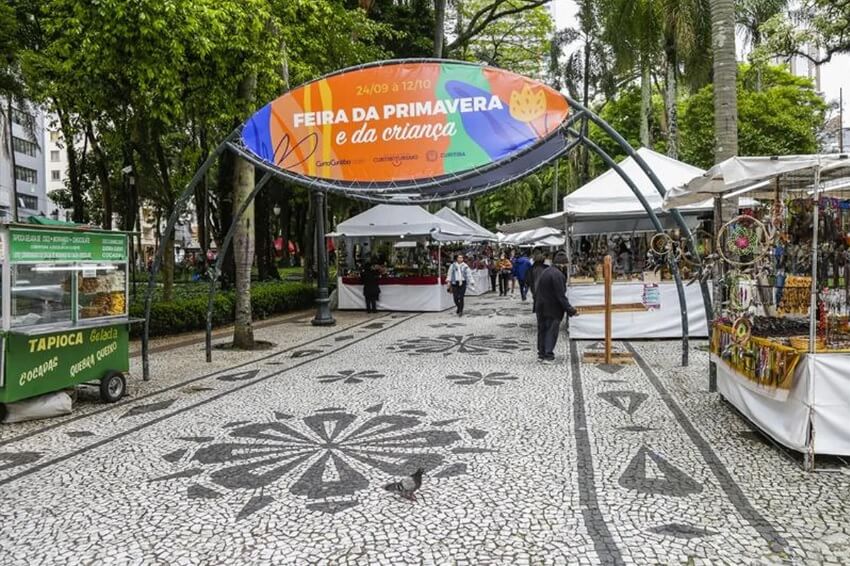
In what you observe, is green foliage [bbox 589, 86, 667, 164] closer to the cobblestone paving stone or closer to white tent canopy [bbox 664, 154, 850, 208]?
the cobblestone paving stone

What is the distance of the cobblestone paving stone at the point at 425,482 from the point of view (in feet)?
12.1

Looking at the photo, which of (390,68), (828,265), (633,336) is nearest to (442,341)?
(633,336)

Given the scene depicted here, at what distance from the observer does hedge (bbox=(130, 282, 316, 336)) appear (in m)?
13.6

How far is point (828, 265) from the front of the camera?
5.77 m

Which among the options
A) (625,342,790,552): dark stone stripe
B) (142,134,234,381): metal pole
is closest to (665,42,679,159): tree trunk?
(625,342,790,552): dark stone stripe

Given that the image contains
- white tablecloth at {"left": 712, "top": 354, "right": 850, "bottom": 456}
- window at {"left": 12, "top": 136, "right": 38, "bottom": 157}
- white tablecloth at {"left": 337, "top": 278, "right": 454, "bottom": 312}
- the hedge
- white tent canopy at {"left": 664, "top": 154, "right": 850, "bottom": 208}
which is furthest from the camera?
window at {"left": 12, "top": 136, "right": 38, "bottom": 157}

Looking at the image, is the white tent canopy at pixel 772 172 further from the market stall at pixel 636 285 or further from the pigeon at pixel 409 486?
the market stall at pixel 636 285

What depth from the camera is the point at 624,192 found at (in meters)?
12.3

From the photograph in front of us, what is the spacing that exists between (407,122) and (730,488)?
542cm

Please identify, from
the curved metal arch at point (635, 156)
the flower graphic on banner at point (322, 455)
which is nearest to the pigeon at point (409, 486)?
the flower graphic on banner at point (322, 455)

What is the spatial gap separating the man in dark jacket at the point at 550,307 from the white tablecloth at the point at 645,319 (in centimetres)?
234

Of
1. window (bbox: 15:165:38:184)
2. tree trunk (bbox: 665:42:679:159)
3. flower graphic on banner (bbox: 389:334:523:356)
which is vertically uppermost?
window (bbox: 15:165:38:184)

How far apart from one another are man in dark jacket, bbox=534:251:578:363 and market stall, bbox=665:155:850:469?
8.64 feet

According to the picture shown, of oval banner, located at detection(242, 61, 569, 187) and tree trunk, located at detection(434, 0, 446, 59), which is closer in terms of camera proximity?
oval banner, located at detection(242, 61, 569, 187)
